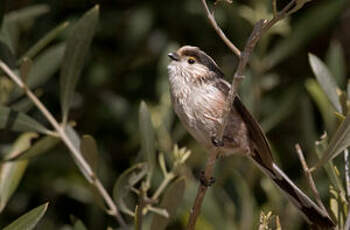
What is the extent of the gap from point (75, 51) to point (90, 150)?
593mm

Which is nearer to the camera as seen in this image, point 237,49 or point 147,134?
point 237,49

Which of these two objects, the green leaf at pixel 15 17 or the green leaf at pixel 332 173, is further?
the green leaf at pixel 15 17

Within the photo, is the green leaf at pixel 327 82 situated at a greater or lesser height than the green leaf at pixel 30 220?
lesser

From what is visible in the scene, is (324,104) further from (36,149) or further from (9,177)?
(9,177)

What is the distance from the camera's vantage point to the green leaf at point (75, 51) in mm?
3543

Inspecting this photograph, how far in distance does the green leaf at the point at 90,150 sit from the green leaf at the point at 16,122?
30cm

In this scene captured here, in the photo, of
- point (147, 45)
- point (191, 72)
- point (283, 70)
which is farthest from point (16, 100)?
point (283, 70)

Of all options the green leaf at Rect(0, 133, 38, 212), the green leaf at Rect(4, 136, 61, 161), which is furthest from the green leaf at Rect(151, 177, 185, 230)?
the green leaf at Rect(0, 133, 38, 212)

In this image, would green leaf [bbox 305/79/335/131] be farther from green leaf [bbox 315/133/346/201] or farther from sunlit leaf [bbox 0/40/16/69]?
sunlit leaf [bbox 0/40/16/69]

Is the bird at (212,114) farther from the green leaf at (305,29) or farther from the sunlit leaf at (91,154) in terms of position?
the green leaf at (305,29)

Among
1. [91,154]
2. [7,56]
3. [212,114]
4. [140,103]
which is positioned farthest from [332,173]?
[7,56]

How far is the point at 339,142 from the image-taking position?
2.85 m

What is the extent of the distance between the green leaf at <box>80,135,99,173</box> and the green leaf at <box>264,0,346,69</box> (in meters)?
1.77

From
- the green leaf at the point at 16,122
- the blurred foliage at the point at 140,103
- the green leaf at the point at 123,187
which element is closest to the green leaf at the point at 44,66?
Answer: the blurred foliage at the point at 140,103
